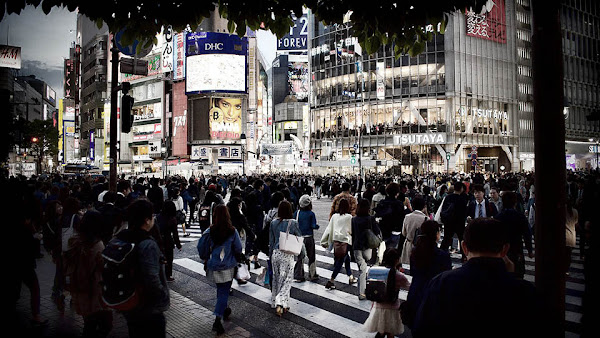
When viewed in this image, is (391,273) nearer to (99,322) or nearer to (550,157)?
(550,157)

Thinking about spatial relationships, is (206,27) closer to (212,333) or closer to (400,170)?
(400,170)

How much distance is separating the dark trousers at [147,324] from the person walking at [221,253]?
1974 mm

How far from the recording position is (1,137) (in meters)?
7.83

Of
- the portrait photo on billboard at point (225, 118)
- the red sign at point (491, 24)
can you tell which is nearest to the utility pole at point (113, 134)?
the red sign at point (491, 24)

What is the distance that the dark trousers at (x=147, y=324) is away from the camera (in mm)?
3885

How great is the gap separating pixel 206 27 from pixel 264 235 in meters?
79.0

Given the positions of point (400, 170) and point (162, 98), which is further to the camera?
point (162, 98)

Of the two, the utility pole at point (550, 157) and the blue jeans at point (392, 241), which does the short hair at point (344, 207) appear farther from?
the utility pole at point (550, 157)

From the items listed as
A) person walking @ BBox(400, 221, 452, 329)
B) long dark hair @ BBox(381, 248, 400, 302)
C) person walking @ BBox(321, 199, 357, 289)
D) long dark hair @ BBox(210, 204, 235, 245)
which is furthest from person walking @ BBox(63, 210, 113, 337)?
person walking @ BBox(321, 199, 357, 289)

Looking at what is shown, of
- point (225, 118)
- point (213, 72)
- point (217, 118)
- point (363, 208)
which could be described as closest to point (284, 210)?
point (363, 208)

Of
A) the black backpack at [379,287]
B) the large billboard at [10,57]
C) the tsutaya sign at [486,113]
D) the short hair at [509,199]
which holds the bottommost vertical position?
the black backpack at [379,287]

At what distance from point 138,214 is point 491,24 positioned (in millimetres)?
69523

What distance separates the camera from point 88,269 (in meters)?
4.66

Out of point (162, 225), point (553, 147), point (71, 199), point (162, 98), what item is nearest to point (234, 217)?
point (162, 225)
